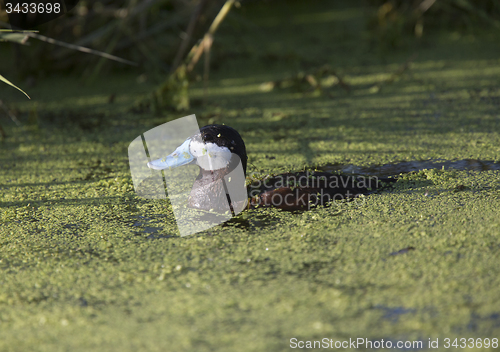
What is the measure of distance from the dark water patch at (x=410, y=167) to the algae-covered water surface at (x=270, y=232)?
0.05 ft

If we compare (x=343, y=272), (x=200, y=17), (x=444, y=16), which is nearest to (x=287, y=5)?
(x=444, y=16)

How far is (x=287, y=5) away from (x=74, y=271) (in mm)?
4862

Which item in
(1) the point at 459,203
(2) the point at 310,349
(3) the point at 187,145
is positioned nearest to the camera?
(2) the point at 310,349

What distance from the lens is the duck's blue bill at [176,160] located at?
2.36 meters

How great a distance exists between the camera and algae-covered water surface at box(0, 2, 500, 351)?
4.93ft

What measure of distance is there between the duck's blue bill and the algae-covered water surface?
0.18 metres

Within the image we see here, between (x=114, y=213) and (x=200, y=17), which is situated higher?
(x=200, y=17)

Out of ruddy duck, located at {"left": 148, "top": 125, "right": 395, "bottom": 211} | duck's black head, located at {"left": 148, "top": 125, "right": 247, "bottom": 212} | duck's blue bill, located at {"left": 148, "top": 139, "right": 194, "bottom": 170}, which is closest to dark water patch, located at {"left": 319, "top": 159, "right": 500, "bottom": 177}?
ruddy duck, located at {"left": 148, "top": 125, "right": 395, "bottom": 211}

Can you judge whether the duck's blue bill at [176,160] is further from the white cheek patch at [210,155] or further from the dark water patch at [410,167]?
the dark water patch at [410,167]

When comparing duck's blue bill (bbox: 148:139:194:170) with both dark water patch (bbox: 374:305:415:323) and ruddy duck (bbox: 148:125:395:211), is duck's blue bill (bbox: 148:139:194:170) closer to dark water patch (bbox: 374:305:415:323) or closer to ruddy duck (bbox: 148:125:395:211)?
ruddy duck (bbox: 148:125:395:211)

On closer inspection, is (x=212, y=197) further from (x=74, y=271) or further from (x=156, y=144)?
(x=156, y=144)

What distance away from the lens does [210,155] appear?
91.0 inches

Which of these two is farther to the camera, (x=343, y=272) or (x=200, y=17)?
(x=200, y=17)

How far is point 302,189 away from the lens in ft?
7.61
